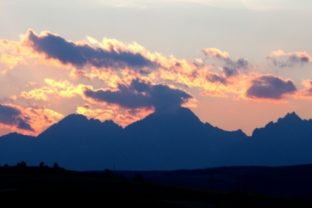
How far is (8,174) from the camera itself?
11856 cm

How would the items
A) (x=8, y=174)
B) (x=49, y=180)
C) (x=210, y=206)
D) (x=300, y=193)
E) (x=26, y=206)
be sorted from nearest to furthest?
(x=26, y=206) < (x=210, y=206) < (x=49, y=180) < (x=8, y=174) < (x=300, y=193)

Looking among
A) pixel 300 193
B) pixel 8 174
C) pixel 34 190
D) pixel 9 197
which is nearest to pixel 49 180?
pixel 8 174

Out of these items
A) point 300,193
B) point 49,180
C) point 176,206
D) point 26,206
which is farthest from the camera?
point 300,193

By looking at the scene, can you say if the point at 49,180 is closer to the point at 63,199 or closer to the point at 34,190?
the point at 34,190

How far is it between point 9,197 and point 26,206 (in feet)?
15.5

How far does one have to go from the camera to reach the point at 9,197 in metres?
77.4

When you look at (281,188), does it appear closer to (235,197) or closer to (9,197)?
(235,197)

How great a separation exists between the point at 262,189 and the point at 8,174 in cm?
8696

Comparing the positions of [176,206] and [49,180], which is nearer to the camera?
[176,206]

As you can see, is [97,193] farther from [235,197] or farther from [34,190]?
[235,197]

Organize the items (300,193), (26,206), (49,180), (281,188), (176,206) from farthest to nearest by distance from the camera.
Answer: (281,188), (300,193), (49,180), (176,206), (26,206)

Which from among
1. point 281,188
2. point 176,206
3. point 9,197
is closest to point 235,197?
point 176,206

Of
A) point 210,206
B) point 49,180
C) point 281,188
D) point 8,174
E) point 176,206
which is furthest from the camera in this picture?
point 281,188

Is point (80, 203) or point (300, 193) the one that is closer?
point (80, 203)
